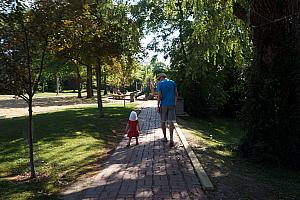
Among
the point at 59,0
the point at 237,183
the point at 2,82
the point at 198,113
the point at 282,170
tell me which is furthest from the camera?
the point at 198,113

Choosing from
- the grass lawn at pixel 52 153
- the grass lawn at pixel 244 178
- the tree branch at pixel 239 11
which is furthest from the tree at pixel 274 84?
the grass lawn at pixel 52 153

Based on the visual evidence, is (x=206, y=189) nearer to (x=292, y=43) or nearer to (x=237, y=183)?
(x=237, y=183)

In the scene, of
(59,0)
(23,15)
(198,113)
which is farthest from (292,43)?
(198,113)

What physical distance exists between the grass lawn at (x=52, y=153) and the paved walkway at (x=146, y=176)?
56cm

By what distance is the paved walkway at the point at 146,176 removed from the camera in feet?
18.8

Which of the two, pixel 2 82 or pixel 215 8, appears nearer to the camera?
pixel 2 82

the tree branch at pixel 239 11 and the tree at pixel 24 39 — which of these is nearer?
the tree at pixel 24 39

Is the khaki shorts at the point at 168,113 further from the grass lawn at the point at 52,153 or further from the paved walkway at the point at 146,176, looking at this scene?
the grass lawn at the point at 52,153

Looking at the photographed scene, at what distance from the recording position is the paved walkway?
18.8ft

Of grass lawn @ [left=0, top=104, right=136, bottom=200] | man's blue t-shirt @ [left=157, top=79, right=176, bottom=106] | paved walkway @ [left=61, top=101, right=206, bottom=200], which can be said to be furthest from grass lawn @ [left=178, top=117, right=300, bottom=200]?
grass lawn @ [left=0, top=104, right=136, bottom=200]

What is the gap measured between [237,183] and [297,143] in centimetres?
289

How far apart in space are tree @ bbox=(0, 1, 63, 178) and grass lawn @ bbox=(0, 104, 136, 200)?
0.64m

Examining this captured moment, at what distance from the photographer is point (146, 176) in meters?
6.79

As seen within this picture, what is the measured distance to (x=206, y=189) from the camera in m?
5.95
